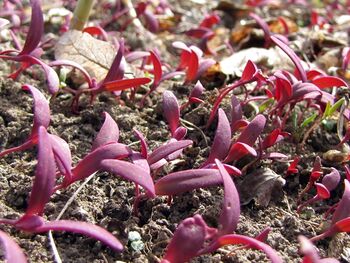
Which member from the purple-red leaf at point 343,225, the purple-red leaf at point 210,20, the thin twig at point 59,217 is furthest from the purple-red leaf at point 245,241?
the purple-red leaf at point 210,20

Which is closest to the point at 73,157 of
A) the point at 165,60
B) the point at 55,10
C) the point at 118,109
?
the point at 118,109

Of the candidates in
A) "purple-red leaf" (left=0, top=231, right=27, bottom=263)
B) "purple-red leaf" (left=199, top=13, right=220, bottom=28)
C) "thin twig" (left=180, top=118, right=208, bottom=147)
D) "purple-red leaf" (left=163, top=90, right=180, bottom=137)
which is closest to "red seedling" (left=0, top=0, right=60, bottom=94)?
"purple-red leaf" (left=163, top=90, right=180, bottom=137)

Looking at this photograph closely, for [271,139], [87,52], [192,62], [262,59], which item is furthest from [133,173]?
[262,59]

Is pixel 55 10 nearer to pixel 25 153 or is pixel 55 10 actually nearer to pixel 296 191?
pixel 25 153

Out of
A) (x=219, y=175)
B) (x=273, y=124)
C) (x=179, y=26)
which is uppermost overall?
(x=219, y=175)

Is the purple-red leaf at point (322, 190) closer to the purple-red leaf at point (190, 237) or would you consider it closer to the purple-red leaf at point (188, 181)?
the purple-red leaf at point (188, 181)

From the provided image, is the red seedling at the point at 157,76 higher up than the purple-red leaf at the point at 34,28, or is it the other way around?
the purple-red leaf at the point at 34,28

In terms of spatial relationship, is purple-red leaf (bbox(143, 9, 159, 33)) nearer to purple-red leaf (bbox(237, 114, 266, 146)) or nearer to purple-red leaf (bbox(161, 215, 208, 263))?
purple-red leaf (bbox(237, 114, 266, 146))
